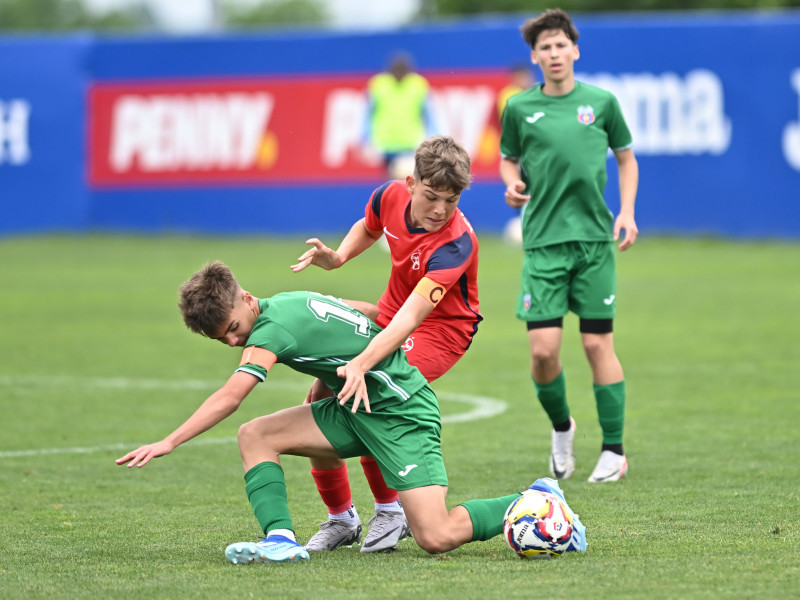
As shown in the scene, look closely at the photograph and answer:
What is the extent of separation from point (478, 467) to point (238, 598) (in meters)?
2.73

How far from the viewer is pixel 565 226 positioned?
22.6 feet

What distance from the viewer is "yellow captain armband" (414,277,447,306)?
525 cm

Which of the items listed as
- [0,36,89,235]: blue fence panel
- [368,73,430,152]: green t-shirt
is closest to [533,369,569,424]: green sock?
[368,73,430,152]: green t-shirt

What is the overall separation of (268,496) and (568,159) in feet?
8.89

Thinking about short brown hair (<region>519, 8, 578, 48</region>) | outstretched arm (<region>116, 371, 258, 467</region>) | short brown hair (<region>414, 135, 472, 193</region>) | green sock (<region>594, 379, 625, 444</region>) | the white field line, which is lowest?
the white field line

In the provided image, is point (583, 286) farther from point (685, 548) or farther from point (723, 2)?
point (723, 2)

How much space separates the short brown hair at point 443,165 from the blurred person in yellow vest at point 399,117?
581 inches

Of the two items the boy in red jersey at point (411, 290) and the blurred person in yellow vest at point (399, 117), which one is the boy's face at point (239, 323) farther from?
the blurred person in yellow vest at point (399, 117)

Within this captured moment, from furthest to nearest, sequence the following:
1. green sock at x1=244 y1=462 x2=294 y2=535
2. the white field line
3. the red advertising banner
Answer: the red advertising banner, the white field line, green sock at x1=244 y1=462 x2=294 y2=535

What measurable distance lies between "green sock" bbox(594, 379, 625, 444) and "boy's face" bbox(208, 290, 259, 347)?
7.97 feet

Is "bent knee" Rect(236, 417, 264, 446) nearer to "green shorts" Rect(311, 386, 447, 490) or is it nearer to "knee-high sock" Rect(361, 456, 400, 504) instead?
"green shorts" Rect(311, 386, 447, 490)

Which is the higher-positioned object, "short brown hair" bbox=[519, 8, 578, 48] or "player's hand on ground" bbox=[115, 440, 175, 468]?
"short brown hair" bbox=[519, 8, 578, 48]

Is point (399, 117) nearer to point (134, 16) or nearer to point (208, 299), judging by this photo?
point (208, 299)

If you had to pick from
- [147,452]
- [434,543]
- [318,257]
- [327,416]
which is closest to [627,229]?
[318,257]
